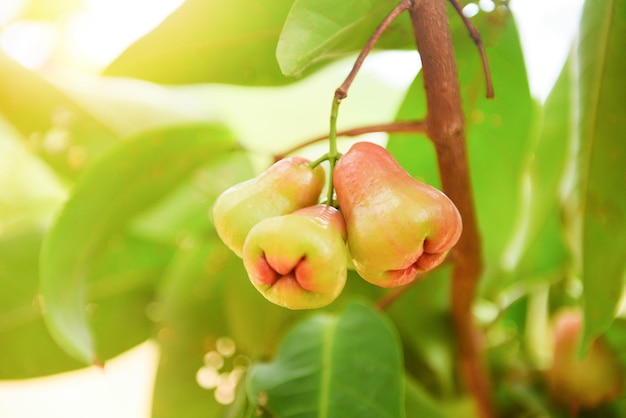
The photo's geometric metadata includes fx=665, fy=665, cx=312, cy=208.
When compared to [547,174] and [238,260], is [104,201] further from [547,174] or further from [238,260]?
[547,174]

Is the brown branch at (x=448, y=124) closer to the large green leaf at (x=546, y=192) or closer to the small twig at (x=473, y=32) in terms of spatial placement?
the small twig at (x=473, y=32)

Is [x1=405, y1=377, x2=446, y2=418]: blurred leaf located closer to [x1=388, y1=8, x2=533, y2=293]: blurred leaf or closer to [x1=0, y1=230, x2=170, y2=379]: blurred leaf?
[x1=388, y1=8, x2=533, y2=293]: blurred leaf

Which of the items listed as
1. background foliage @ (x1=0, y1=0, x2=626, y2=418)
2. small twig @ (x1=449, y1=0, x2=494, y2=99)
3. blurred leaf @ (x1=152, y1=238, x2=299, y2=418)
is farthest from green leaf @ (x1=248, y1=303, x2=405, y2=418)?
small twig @ (x1=449, y1=0, x2=494, y2=99)

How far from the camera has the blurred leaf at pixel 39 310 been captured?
750 millimetres

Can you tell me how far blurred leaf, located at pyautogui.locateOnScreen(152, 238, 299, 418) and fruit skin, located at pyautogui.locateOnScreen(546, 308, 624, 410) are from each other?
0.90 feet

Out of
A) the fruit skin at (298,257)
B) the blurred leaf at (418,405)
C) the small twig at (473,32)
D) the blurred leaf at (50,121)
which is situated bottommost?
the blurred leaf at (418,405)

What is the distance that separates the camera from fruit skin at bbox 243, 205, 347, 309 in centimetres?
34

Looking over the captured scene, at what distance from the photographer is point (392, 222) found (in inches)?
13.6

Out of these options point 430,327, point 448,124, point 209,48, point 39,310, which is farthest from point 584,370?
point 39,310

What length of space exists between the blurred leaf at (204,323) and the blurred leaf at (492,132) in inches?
8.7

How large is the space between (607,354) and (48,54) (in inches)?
33.3

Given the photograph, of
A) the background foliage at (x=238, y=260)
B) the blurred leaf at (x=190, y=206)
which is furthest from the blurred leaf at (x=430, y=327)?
the blurred leaf at (x=190, y=206)

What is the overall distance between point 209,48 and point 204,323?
12.5 inches

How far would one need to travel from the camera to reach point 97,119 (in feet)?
2.69
